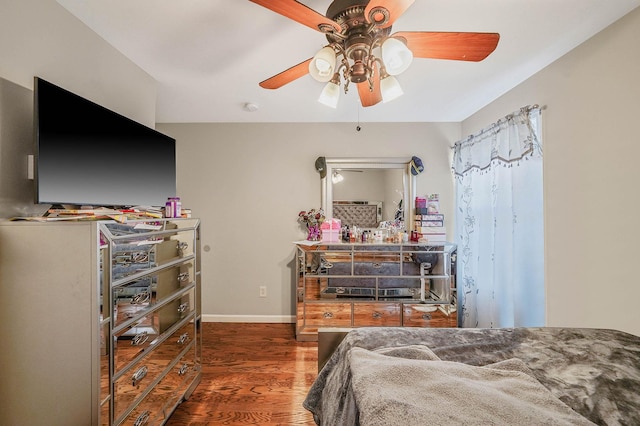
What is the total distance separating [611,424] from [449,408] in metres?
0.48

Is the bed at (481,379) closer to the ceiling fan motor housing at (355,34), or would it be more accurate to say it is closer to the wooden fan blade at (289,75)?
the ceiling fan motor housing at (355,34)

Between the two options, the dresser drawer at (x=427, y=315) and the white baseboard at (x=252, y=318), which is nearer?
the dresser drawer at (x=427, y=315)

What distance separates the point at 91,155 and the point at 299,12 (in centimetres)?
129

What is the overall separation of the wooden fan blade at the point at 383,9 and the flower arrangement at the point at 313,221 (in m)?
2.22

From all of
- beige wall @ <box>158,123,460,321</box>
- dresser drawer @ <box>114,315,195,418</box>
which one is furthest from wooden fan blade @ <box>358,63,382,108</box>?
dresser drawer @ <box>114,315,195,418</box>

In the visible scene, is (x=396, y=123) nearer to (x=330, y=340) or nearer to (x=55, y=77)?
(x=330, y=340)

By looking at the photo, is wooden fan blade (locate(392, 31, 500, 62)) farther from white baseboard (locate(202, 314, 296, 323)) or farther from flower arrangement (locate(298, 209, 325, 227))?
white baseboard (locate(202, 314, 296, 323))

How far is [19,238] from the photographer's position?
106cm

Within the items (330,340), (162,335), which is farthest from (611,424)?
(162,335)

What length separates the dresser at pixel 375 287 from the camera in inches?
105

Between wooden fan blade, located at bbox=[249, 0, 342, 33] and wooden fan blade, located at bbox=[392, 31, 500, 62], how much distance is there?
0.30 metres

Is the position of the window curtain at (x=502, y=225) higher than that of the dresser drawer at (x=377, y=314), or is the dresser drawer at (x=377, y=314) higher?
the window curtain at (x=502, y=225)

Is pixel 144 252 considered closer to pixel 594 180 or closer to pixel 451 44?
pixel 451 44

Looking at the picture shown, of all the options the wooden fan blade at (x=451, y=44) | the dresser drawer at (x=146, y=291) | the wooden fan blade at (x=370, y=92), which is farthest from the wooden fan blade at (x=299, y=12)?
the dresser drawer at (x=146, y=291)
